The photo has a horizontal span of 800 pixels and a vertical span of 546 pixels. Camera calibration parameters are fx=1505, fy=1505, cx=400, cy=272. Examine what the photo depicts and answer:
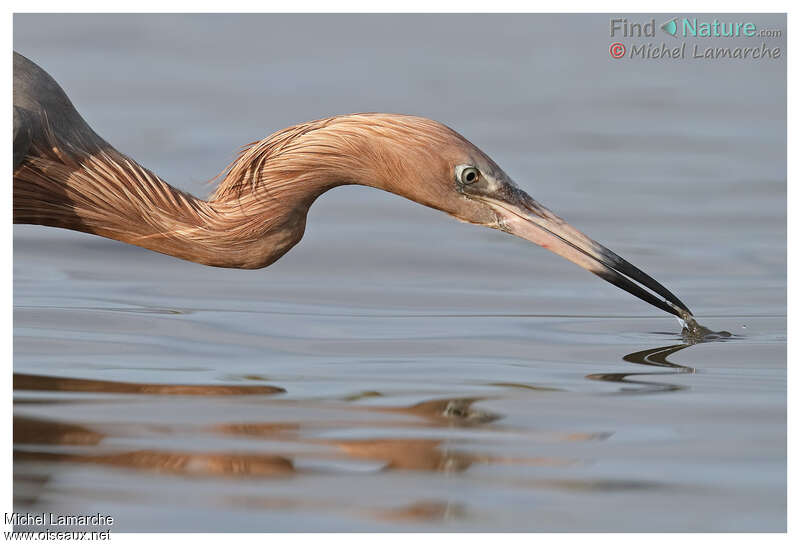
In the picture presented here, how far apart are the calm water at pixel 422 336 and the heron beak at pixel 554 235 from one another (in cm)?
45

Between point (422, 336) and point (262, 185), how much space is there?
1328mm

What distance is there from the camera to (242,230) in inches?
287

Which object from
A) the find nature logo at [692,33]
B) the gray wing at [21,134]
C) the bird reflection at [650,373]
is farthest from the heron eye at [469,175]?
the find nature logo at [692,33]

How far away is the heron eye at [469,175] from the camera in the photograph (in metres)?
7.17

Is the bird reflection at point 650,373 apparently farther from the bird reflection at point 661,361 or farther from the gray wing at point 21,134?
the gray wing at point 21,134

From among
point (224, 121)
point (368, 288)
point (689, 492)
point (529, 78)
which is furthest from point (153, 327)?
point (529, 78)

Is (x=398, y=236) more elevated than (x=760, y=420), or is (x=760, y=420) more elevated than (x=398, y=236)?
(x=398, y=236)

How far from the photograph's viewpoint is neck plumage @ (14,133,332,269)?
23.7 ft

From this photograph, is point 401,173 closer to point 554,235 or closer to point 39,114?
point 554,235

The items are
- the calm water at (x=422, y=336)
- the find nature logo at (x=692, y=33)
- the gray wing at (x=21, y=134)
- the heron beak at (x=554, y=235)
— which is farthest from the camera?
the find nature logo at (x=692, y=33)

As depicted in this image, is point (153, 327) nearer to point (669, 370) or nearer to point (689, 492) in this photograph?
point (669, 370)

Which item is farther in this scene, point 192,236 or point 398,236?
point 398,236

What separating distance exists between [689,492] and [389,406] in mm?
1505
